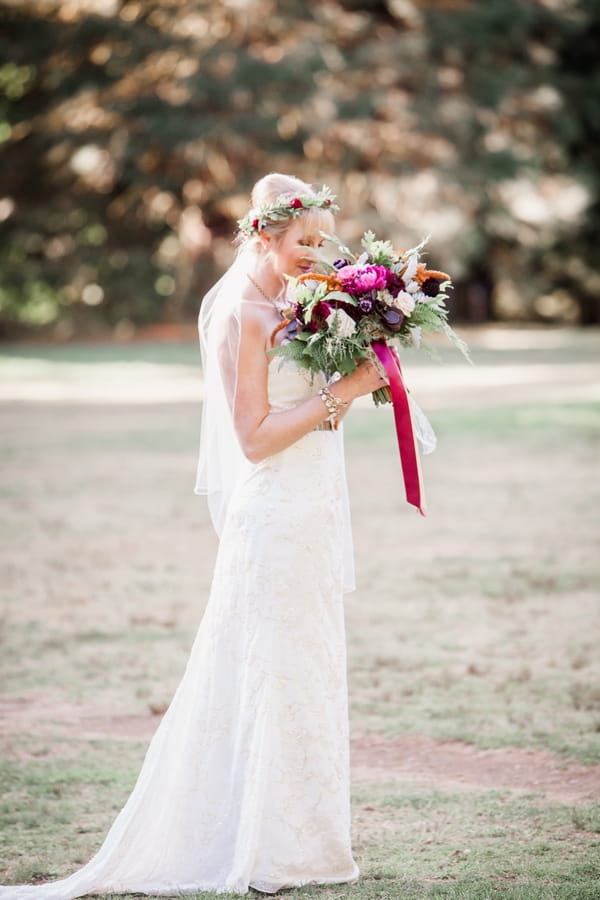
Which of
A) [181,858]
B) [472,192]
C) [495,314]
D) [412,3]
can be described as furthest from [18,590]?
[495,314]

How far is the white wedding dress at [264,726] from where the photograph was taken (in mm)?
4027

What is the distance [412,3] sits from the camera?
3778cm

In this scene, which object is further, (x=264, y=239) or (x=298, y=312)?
(x=264, y=239)

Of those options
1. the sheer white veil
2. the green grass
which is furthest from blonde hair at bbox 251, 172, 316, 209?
the green grass

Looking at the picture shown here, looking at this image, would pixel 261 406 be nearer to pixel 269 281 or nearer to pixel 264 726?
pixel 269 281

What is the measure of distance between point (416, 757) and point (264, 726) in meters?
1.66

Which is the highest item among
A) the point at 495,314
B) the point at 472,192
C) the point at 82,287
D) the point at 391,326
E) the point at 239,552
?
the point at 391,326

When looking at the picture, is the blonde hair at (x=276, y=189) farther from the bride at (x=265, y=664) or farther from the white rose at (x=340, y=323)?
the white rose at (x=340, y=323)

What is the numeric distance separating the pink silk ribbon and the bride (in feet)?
0.24

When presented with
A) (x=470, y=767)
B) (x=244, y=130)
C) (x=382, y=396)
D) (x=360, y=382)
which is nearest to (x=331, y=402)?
(x=360, y=382)

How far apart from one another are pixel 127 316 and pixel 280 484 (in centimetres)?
3649

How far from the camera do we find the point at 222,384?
4246 mm

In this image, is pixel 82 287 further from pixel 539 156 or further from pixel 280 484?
pixel 280 484

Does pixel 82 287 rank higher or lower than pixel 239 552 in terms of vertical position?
lower
